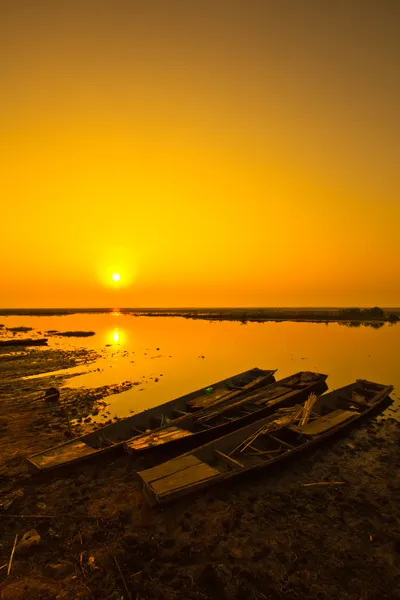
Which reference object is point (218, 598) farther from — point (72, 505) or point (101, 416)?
point (101, 416)

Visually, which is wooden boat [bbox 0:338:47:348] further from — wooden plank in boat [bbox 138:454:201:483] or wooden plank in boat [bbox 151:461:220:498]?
wooden plank in boat [bbox 151:461:220:498]

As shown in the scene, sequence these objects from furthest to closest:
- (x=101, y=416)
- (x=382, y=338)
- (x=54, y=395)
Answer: (x=382, y=338), (x=54, y=395), (x=101, y=416)

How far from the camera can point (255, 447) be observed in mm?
11625

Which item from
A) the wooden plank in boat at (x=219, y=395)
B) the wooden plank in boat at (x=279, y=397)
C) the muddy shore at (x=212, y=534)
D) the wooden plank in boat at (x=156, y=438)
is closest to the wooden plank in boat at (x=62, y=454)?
the muddy shore at (x=212, y=534)

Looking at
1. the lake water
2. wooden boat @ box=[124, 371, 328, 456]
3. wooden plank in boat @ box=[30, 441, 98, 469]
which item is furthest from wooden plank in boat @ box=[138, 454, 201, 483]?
the lake water

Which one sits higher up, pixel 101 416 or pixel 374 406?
pixel 374 406

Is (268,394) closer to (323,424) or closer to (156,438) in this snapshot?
(323,424)

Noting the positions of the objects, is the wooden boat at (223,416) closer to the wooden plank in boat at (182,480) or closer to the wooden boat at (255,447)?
the wooden boat at (255,447)

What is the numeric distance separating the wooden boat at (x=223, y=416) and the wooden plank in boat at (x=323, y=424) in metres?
2.37

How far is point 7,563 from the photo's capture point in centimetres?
653

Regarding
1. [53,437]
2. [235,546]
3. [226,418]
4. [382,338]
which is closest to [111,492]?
[235,546]

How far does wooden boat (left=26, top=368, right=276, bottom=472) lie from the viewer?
32.5ft

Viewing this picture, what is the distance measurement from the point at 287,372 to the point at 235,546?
748 inches

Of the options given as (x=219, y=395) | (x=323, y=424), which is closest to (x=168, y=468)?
(x=323, y=424)
